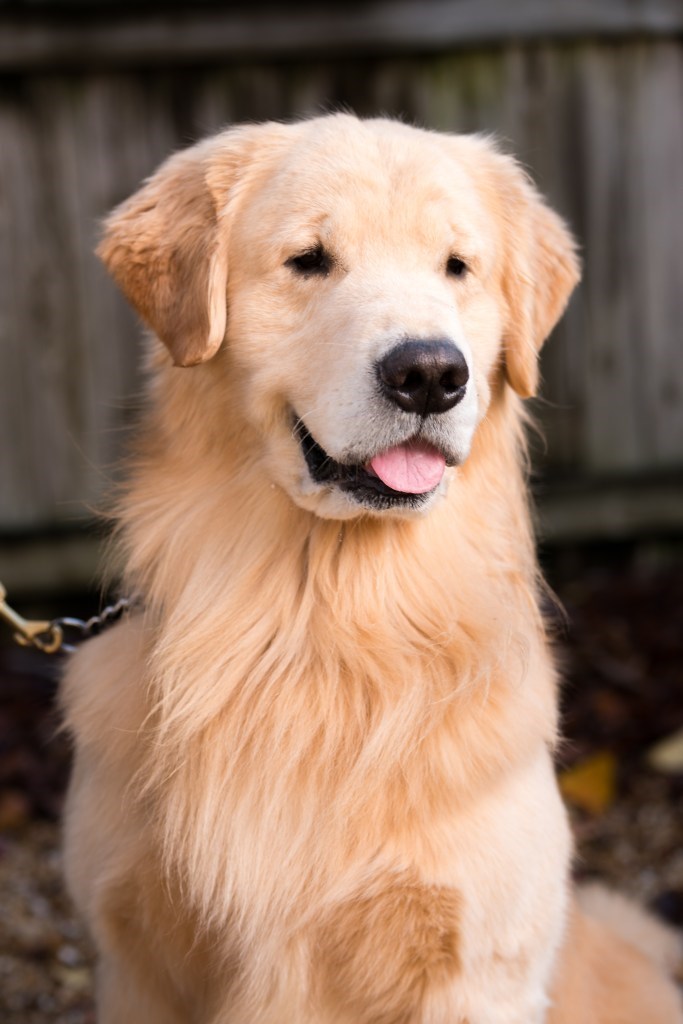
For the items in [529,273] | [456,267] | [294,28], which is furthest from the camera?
[294,28]

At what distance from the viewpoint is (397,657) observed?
2.65 meters

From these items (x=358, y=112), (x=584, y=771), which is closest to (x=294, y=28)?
(x=358, y=112)

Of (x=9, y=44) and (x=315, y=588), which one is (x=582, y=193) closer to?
(x=9, y=44)

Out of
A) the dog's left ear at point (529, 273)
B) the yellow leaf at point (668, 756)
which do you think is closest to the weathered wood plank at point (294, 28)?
the dog's left ear at point (529, 273)

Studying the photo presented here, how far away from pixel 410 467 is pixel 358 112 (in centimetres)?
318

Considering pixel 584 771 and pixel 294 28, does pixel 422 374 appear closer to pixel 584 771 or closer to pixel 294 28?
pixel 584 771

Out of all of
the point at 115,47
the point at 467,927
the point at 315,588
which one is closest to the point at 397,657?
the point at 315,588

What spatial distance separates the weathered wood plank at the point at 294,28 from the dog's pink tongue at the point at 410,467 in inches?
125

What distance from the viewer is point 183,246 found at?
8.87 feet

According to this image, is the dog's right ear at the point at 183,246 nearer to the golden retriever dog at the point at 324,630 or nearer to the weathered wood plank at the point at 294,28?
the golden retriever dog at the point at 324,630

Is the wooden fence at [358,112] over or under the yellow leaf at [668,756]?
over

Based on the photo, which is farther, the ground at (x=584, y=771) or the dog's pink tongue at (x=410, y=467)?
the ground at (x=584, y=771)

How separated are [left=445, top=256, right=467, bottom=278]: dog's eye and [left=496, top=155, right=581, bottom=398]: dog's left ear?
0.21m

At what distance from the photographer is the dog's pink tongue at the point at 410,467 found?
8.05 ft
